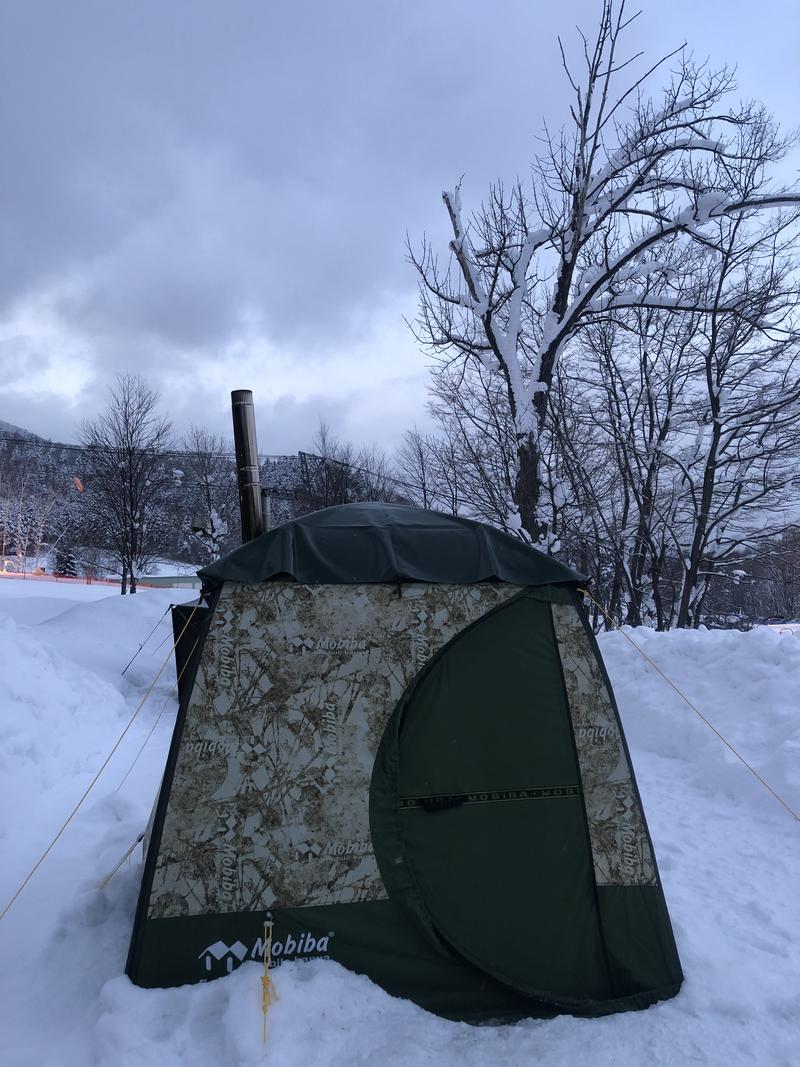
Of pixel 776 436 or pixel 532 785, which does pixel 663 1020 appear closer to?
pixel 532 785

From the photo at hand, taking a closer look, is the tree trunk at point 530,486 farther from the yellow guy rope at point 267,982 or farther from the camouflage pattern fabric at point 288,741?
the yellow guy rope at point 267,982

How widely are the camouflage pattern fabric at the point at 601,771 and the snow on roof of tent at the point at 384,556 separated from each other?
13.1 inches

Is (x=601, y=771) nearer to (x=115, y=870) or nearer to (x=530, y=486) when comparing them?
(x=115, y=870)

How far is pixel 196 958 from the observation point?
2859mm

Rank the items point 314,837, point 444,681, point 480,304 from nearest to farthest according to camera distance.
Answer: point 314,837
point 444,681
point 480,304

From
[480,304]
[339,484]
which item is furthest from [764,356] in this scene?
[339,484]

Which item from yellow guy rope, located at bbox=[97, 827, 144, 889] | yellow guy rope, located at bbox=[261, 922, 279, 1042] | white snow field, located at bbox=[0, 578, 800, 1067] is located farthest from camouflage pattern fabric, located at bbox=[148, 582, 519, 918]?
yellow guy rope, located at bbox=[97, 827, 144, 889]

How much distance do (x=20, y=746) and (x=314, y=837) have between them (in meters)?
4.19

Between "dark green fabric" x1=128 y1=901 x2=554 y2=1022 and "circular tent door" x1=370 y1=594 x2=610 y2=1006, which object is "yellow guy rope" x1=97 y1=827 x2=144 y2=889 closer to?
"dark green fabric" x1=128 y1=901 x2=554 y2=1022

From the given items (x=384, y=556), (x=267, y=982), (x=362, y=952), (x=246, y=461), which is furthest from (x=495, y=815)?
(x=246, y=461)

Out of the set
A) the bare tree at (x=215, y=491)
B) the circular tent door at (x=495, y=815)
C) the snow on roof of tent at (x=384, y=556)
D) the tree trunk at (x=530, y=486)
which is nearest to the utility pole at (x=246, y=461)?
the snow on roof of tent at (x=384, y=556)

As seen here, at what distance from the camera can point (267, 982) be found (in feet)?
9.00

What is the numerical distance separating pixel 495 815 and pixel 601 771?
633mm

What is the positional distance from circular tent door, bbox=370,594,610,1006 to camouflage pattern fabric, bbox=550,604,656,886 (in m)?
0.06
